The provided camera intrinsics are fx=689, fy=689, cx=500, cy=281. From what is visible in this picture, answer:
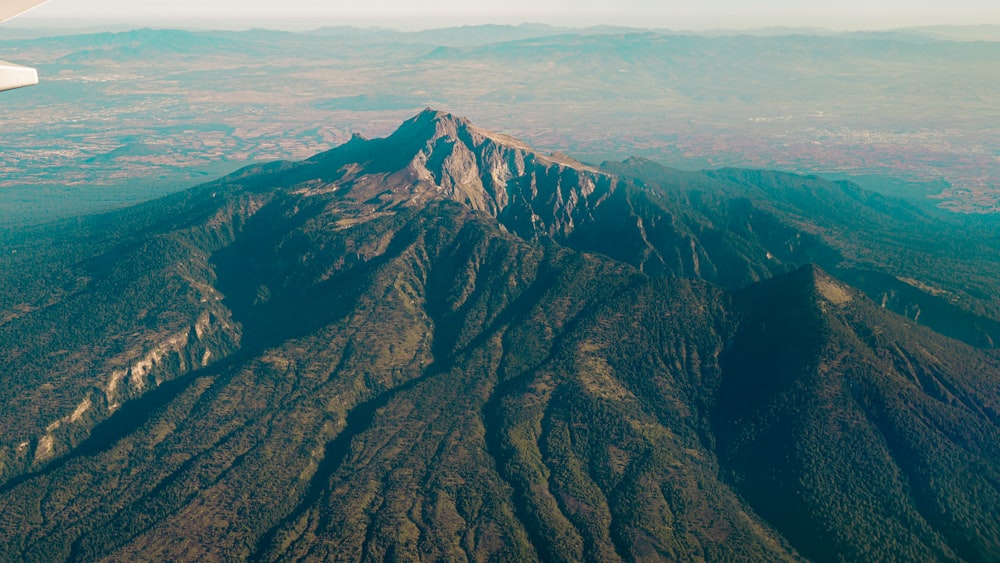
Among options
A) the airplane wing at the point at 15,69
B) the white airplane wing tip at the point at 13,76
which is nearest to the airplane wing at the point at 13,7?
the airplane wing at the point at 15,69

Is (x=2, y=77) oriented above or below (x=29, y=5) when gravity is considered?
below

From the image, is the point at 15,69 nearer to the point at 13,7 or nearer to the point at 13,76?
the point at 13,76

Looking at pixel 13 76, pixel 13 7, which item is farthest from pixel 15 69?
Answer: pixel 13 7

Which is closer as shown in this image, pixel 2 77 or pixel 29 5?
pixel 2 77

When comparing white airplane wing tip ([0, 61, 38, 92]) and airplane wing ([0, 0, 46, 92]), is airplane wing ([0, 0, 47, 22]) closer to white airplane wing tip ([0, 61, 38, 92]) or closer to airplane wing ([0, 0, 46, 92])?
airplane wing ([0, 0, 46, 92])

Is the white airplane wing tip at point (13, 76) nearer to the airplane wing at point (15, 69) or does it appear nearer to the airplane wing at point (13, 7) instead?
the airplane wing at point (15, 69)

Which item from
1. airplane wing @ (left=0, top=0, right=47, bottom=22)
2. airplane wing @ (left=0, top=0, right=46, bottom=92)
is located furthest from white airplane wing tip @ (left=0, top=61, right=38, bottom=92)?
airplane wing @ (left=0, top=0, right=47, bottom=22)

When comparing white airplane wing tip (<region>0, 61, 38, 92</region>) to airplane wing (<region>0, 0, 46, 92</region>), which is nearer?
white airplane wing tip (<region>0, 61, 38, 92</region>)

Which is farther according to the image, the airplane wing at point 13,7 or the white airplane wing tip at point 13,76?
the airplane wing at point 13,7
